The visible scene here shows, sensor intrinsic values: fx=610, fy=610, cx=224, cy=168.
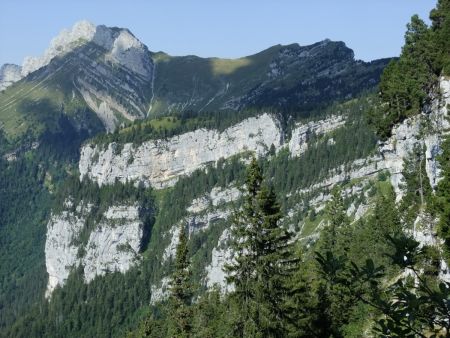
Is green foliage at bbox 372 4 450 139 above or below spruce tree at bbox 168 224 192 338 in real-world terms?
above

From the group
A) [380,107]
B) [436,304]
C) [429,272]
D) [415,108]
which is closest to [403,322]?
[436,304]

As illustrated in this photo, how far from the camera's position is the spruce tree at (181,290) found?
2361 inches

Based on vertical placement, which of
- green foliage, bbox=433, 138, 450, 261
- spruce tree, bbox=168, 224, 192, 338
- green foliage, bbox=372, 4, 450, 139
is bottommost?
spruce tree, bbox=168, 224, 192, 338

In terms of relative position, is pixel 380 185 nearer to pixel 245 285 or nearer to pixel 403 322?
pixel 245 285

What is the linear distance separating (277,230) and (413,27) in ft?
173

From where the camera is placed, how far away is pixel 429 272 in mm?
55062

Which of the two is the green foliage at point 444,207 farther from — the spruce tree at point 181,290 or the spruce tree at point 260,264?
the spruce tree at point 181,290

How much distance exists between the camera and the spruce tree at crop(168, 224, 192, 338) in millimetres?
59969

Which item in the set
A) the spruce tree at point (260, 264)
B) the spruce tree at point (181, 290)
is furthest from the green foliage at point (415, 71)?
the spruce tree at point (260, 264)

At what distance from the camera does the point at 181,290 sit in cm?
6075

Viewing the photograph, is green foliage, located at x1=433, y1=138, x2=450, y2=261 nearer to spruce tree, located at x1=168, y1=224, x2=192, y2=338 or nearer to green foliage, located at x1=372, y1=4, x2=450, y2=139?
green foliage, located at x1=372, y1=4, x2=450, y2=139

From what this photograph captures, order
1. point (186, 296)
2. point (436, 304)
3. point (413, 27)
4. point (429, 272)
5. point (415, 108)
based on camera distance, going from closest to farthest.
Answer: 1. point (436, 304)
2. point (429, 272)
3. point (186, 296)
4. point (415, 108)
5. point (413, 27)

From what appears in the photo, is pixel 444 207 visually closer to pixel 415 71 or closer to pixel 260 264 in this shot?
pixel 260 264

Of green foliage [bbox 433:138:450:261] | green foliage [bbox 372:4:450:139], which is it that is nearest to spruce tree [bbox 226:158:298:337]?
green foliage [bbox 433:138:450:261]
